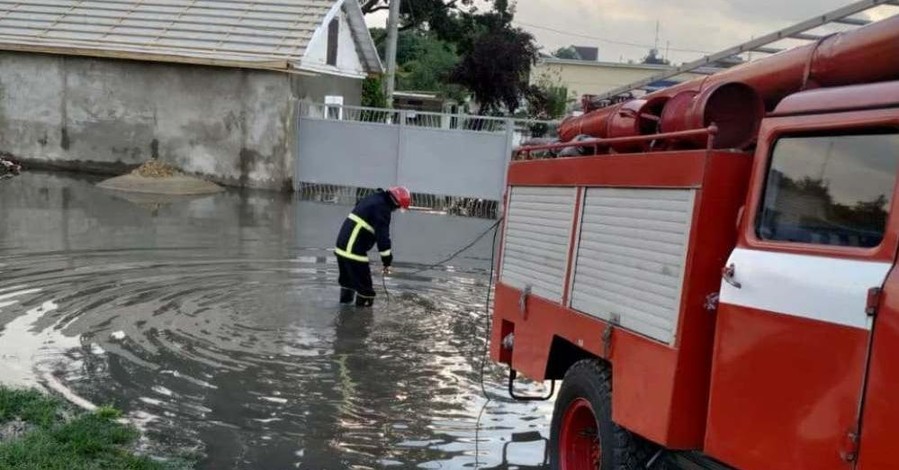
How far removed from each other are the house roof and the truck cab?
18.7m

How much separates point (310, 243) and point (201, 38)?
11.2 meters

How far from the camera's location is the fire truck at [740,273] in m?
3.13

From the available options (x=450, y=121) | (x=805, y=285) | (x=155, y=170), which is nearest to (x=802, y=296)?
(x=805, y=285)

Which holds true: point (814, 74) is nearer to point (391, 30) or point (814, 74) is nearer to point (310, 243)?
point (310, 243)

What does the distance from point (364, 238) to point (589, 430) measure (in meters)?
5.83

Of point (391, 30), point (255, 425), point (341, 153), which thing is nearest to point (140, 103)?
point (341, 153)

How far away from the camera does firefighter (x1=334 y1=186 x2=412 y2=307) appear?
418 inches

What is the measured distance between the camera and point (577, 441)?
5332mm

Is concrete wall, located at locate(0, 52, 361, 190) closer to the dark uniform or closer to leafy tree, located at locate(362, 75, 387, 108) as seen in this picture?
leafy tree, located at locate(362, 75, 387, 108)

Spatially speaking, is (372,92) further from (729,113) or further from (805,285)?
(805,285)

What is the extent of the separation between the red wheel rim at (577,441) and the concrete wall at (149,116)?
61.6 feet

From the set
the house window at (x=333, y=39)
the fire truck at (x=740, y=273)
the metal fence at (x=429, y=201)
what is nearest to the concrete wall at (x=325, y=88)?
the house window at (x=333, y=39)

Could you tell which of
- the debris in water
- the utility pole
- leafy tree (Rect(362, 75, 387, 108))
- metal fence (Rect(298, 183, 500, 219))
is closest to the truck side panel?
metal fence (Rect(298, 183, 500, 219))

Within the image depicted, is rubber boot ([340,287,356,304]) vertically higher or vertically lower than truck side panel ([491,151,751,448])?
lower
